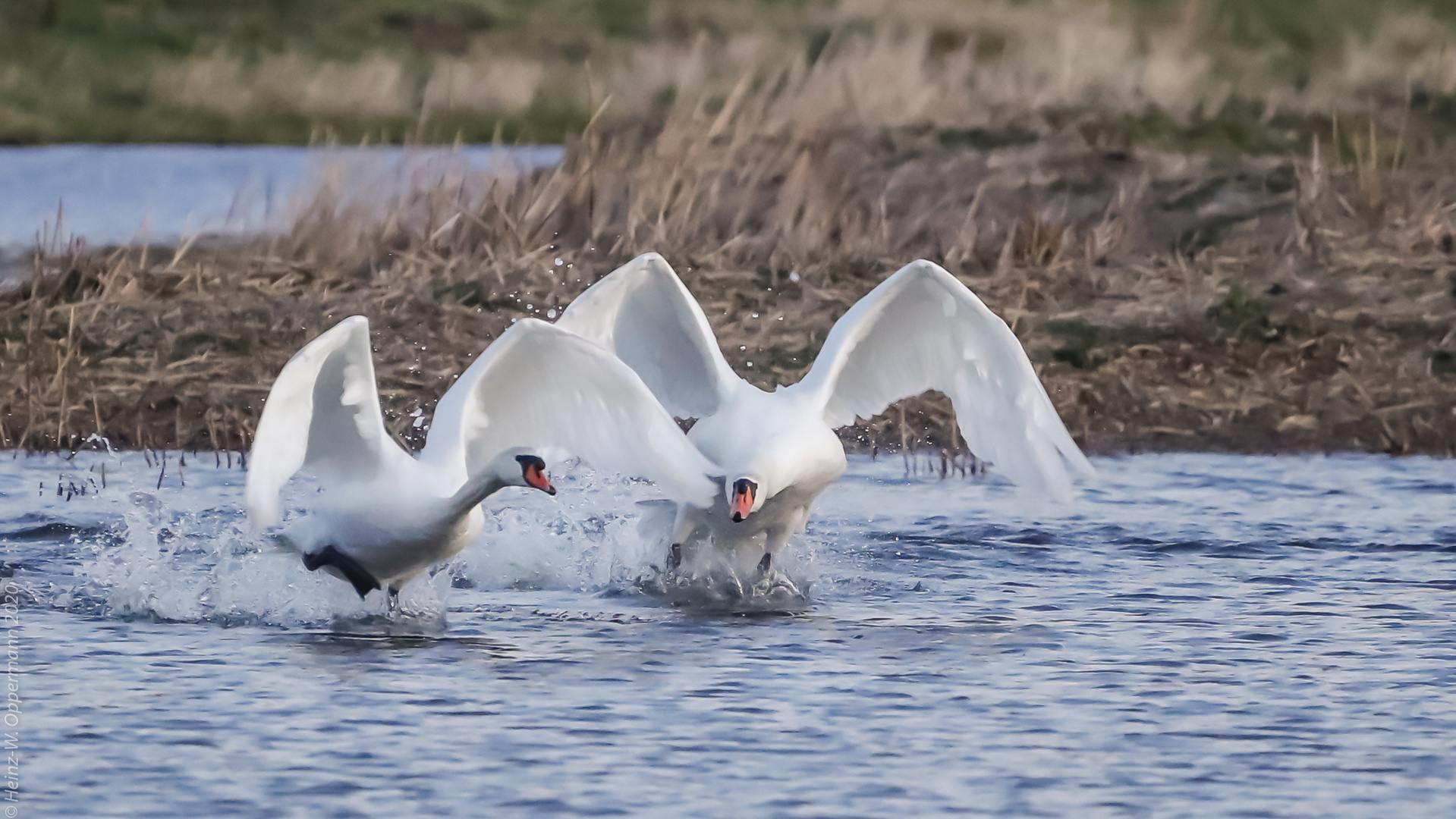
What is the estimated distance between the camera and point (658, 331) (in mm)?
10562

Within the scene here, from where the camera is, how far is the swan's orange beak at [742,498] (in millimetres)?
9477

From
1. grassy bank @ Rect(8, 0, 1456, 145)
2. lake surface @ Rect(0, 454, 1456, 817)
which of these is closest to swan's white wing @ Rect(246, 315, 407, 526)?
lake surface @ Rect(0, 454, 1456, 817)

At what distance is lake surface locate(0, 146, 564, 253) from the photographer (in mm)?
17422

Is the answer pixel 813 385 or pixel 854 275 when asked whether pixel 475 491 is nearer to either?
pixel 813 385

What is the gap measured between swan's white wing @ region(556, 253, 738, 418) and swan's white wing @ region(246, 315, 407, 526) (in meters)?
1.49

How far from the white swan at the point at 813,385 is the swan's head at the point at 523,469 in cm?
114

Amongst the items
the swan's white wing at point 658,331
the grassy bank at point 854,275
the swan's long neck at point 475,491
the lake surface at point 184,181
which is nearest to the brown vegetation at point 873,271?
the grassy bank at point 854,275

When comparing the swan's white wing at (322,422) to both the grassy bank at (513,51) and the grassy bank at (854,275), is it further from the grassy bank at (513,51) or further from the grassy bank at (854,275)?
the grassy bank at (513,51)

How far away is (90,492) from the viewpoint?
474 inches

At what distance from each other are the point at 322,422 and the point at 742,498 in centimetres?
169

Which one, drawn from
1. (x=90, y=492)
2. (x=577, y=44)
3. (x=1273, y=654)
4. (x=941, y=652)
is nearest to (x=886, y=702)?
(x=941, y=652)

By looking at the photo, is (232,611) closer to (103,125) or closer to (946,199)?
(946,199)

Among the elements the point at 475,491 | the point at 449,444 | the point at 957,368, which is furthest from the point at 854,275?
Answer: the point at 475,491

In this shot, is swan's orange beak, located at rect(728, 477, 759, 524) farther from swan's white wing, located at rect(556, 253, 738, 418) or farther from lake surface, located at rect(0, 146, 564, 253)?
lake surface, located at rect(0, 146, 564, 253)
